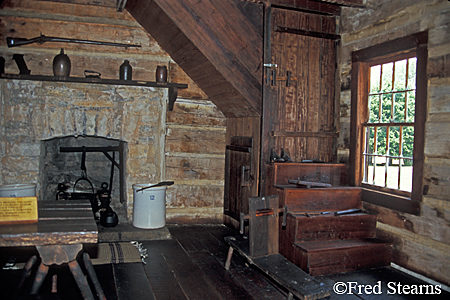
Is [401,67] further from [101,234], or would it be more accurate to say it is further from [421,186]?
[101,234]

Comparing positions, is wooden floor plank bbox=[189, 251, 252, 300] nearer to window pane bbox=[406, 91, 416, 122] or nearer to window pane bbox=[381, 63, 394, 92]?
window pane bbox=[406, 91, 416, 122]

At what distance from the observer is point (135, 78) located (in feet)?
17.2

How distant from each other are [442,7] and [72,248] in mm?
3681

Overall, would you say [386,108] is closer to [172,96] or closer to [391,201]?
[391,201]

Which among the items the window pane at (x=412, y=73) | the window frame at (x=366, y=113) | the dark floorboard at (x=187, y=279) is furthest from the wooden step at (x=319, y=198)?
Result: the window pane at (x=412, y=73)

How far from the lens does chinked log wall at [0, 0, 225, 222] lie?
189 inches

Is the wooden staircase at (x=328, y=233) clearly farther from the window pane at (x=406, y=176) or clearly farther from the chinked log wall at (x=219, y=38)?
the chinked log wall at (x=219, y=38)

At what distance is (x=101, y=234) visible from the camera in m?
4.63

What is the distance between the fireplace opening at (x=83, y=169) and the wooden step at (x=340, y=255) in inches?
108

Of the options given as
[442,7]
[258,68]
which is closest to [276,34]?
[258,68]

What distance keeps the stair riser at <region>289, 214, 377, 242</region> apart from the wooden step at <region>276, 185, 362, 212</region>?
21cm

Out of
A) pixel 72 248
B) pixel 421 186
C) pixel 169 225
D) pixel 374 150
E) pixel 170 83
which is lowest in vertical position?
pixel 169 225

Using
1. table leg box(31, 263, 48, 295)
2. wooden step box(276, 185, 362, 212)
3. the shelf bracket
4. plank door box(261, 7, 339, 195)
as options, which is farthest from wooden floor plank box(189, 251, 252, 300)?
the shelf bracket

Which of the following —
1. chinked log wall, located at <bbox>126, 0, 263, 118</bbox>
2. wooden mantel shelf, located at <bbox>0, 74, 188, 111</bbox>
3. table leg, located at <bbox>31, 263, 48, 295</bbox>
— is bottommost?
table leg, located at <bbox>31, 263, 48, 295</bbox>
